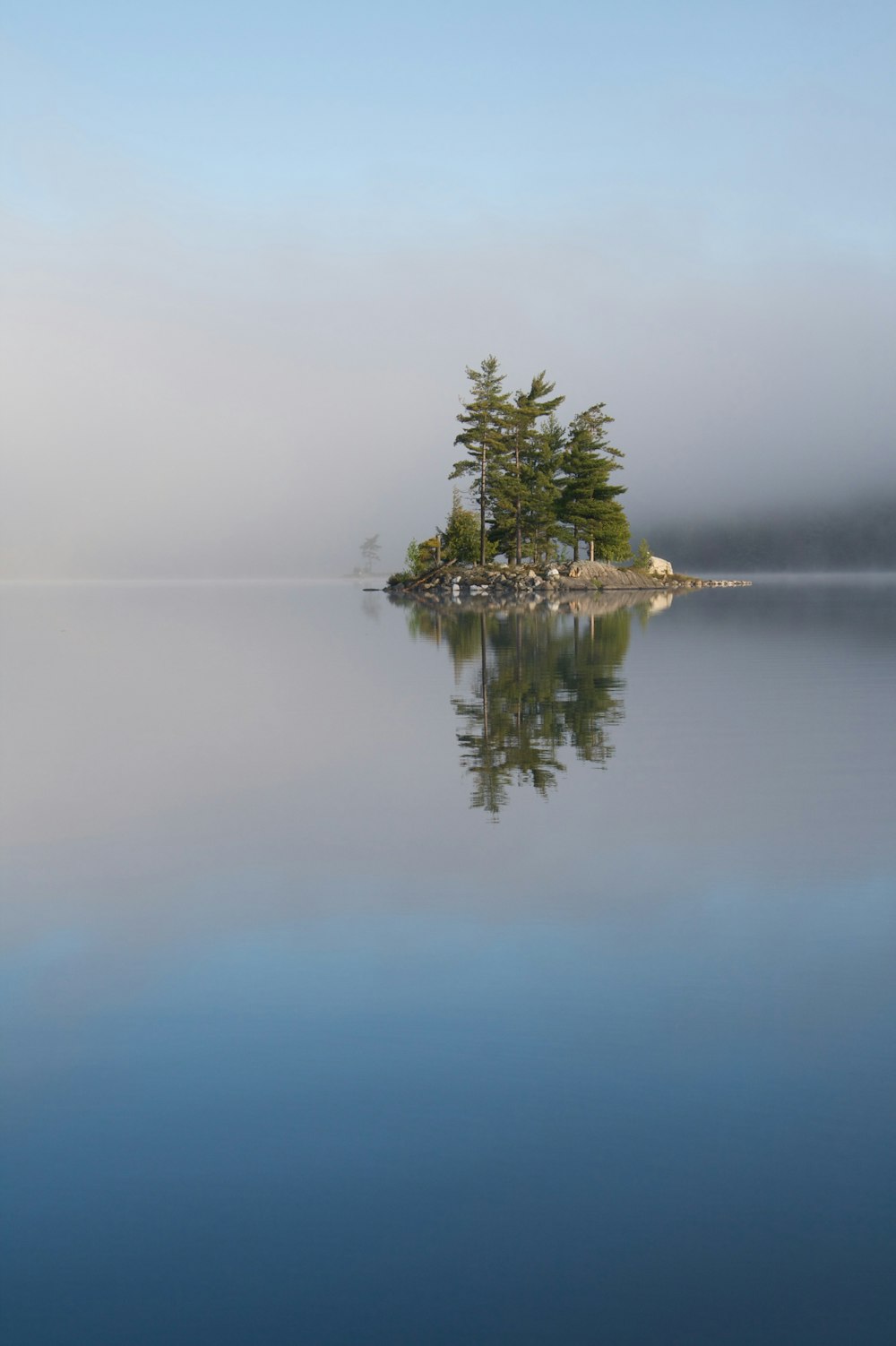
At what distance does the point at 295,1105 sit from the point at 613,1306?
182 cm

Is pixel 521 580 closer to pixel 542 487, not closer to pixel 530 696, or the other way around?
pixel 542 487

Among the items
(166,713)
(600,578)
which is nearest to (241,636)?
(166,713)

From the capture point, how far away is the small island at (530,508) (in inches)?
3531

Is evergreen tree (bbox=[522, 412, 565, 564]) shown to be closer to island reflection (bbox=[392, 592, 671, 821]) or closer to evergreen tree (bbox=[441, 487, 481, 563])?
evergreen tree (bbox=[441, 487, 481, 563])

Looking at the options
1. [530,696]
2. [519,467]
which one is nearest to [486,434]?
[519,467]

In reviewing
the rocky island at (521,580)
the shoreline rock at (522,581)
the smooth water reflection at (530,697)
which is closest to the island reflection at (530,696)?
the smooth water reflection at (530,697)

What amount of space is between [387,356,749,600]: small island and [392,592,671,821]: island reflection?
4749 centimetres

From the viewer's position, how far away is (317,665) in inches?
1076


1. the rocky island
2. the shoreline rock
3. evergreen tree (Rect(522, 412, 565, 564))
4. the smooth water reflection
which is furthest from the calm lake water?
evergreen tree (Rect(522, 412, 565, 564))

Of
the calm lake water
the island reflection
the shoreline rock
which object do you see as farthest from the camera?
the shoreline rock

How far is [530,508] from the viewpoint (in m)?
93.5

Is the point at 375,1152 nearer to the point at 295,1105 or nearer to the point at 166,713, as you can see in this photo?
the point at 295,1105

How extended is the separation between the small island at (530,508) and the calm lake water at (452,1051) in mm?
72733

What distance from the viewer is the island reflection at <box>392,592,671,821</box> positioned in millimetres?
13227
